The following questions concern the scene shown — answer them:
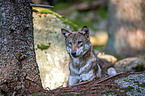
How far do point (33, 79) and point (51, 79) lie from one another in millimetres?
1580

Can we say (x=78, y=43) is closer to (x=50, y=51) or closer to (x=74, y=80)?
(x=74, y=80)

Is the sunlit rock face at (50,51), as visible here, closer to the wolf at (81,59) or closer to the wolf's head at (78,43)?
the wolf at (81,59)

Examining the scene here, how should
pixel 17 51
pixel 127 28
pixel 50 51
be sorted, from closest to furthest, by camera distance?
pixel 17 51, pixel 50 51, pixel 127 28

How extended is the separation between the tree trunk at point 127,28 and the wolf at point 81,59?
4.32m

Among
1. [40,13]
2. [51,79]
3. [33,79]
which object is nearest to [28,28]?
[33,79]

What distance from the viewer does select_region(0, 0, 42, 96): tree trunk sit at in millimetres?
3650

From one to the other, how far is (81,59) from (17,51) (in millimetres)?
1619

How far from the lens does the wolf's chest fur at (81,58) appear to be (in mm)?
4516

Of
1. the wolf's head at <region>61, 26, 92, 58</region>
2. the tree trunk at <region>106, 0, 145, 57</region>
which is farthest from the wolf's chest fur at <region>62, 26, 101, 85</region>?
the tree trunk at <region>106, 0, 145, 57</region>

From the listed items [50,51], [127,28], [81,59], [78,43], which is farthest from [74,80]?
[127,28]

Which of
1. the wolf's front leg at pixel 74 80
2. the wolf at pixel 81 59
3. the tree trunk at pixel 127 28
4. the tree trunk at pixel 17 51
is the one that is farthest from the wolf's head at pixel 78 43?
the tree trunk at pixel 127 28

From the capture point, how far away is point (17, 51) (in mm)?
3789

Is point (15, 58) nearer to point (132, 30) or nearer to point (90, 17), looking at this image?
point (132, 30)

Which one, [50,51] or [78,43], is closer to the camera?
[78,43]
